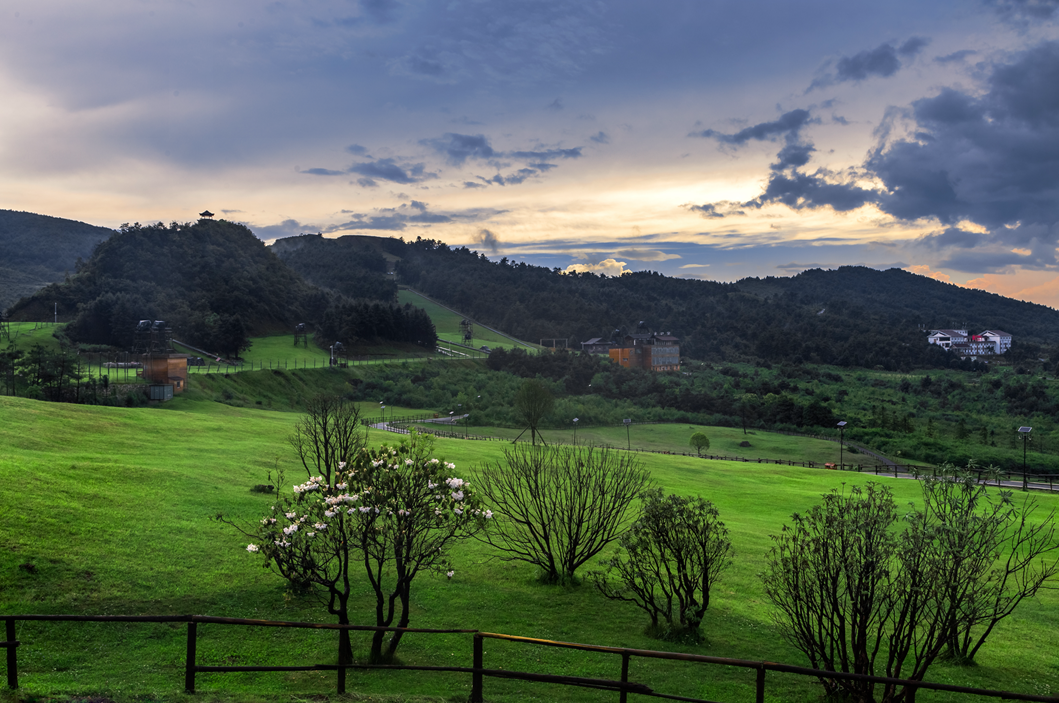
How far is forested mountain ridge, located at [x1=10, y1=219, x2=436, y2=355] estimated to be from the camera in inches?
4040

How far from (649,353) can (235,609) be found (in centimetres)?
11838

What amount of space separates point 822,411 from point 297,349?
8552 cm

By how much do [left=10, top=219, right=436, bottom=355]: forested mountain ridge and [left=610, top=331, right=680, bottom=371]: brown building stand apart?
39.8 metres

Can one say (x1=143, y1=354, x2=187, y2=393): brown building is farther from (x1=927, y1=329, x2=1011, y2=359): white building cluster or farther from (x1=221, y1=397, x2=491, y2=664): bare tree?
(x1=927, y1=329, x2=1011, y2=359): white building cluster

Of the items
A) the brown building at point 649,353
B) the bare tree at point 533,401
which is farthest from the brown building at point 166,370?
the brown building at point 649,353

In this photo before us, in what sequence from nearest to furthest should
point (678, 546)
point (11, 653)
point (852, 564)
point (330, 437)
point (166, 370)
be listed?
1. point (11, 653)
2. point (852, 564)
3. point (678, 546)
4. point (330, 437)
5. point (166, 370)

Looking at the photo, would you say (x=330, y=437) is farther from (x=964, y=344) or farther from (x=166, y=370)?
(x=964, y=344)

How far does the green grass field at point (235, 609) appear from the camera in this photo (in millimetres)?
13656

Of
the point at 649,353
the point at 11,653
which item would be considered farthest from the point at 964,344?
the point at 11,653

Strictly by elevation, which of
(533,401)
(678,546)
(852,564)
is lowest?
(678,546)

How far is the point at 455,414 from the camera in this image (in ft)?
283

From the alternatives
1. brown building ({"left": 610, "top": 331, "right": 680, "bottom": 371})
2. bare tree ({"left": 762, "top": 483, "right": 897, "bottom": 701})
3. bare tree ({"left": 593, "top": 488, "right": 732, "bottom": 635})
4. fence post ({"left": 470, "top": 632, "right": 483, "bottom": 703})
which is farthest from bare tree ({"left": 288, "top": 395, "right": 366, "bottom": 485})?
brown building ({"left": 610, "top": 331, "right": 680, "bottom": 371})

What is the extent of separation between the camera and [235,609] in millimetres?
17016

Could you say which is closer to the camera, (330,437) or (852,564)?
(852,564)
